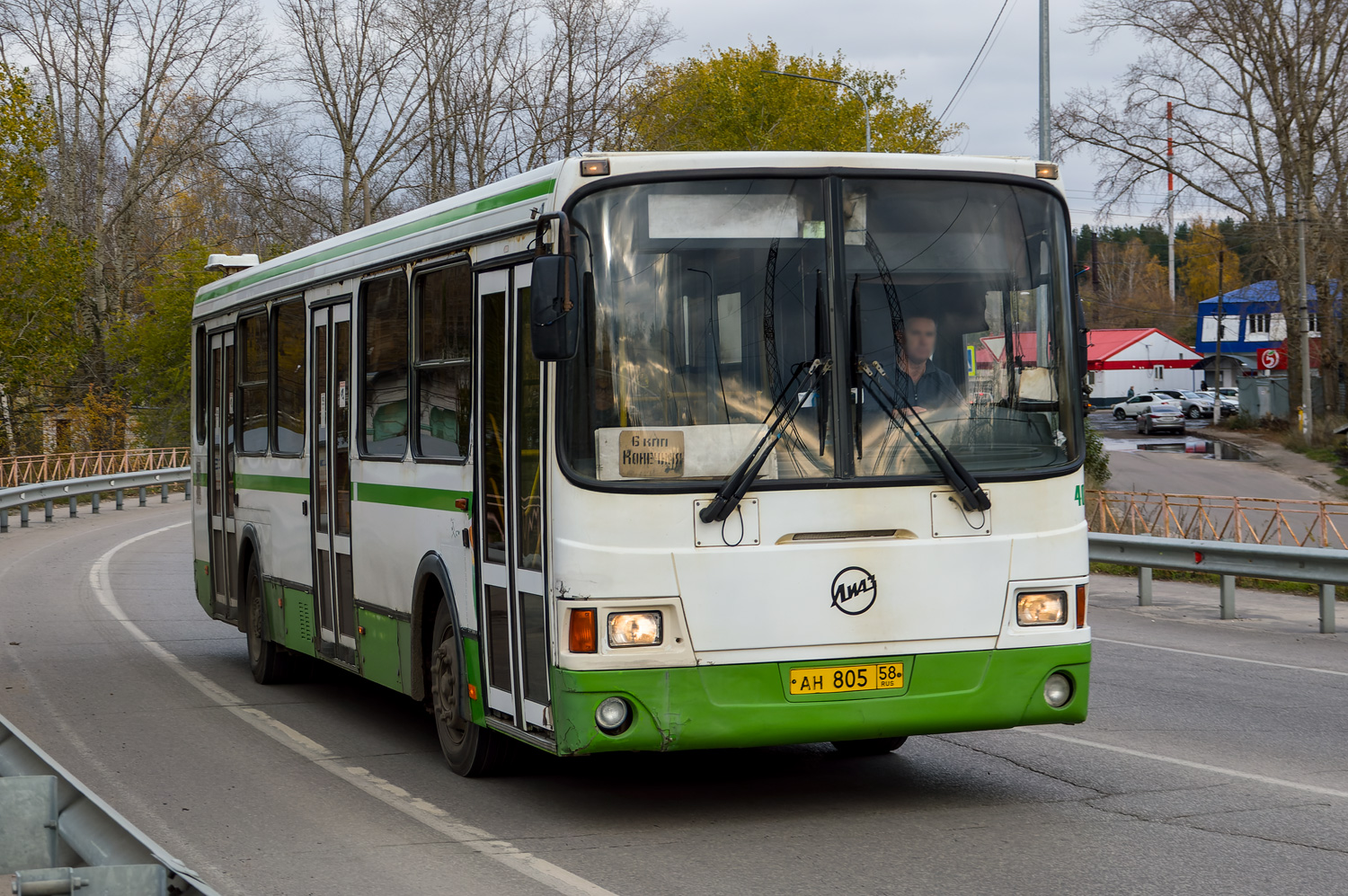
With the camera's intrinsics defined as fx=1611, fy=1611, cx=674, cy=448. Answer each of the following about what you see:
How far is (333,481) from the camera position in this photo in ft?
33.4

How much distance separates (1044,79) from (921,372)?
16420 mm

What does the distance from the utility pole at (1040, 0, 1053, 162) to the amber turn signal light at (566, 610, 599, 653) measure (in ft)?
53.9

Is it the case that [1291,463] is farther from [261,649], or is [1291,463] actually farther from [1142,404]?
[261,649]

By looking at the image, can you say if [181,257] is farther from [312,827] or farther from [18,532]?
[312,827]

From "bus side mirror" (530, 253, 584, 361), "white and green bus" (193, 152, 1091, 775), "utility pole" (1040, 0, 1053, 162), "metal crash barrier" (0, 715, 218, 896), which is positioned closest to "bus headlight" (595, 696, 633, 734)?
"white and green bus" (193, 152, 1091, 775)

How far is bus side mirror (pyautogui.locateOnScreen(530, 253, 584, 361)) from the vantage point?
656 centimetres

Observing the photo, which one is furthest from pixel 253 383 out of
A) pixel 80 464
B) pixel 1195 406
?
pixel 1195 406

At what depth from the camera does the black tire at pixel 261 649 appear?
11984 millimetres

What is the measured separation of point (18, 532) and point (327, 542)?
2269 centimetres

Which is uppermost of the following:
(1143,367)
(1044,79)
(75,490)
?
(1044,79)

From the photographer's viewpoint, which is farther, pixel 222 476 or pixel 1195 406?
pixel 1195 406

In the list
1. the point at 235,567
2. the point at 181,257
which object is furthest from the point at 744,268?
the point at 181,257

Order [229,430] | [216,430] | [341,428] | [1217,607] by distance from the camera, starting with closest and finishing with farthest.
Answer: [341,428], [229,430], [216,430], [1217,607]

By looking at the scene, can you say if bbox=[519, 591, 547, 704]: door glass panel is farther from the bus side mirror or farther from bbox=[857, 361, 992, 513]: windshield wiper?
bbox=[857, 361, 992, 513]: windshield wiper
